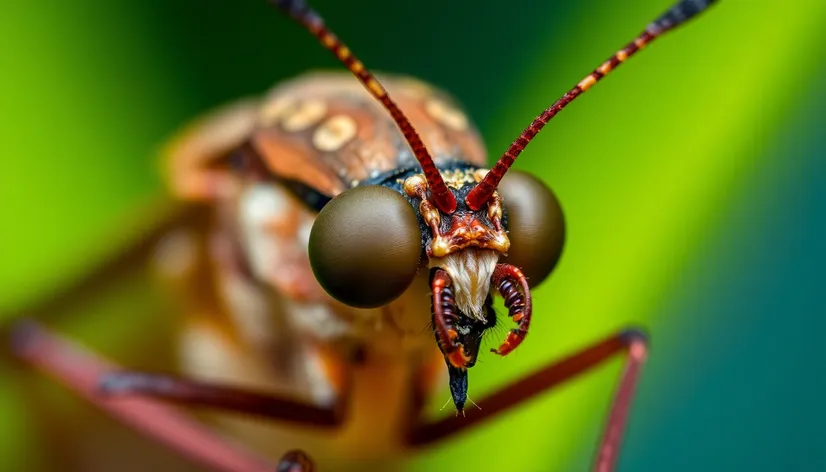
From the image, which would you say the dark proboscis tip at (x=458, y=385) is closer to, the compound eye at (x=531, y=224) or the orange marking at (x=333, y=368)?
the compound eye at (x=531, y=224)

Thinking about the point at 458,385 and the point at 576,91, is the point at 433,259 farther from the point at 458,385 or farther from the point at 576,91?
the point at 576,91

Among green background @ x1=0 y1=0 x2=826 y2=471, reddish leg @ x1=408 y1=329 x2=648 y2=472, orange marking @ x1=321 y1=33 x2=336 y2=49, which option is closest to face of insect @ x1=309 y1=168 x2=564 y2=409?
orange marking @ x1=321 y1=33 x2=336 y2=49

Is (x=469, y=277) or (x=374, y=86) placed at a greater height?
(x=374, y=86)

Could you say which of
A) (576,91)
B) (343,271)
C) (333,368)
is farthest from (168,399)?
(576,91)

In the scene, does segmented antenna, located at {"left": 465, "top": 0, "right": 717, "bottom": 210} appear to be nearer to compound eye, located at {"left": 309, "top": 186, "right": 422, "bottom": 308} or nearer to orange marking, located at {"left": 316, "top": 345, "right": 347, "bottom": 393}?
compound eye, located at {"left": 309, "top": 186, "right": 422, "bottom": 308}

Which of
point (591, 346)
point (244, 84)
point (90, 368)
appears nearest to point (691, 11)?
point (591, 346)
